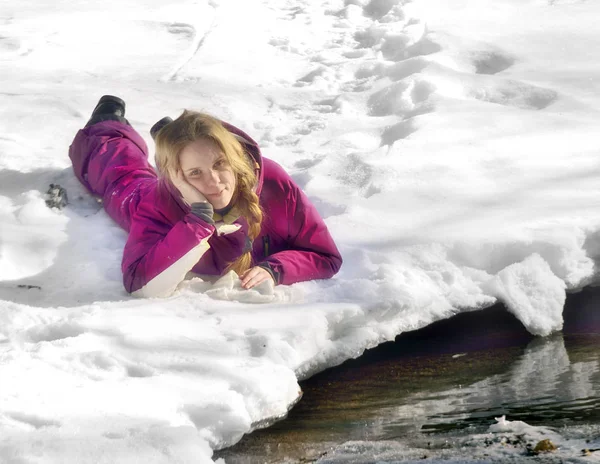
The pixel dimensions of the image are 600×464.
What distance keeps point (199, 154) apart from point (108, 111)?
1.90 m

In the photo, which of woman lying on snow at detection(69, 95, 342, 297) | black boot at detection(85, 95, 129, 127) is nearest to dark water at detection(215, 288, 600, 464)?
woman lying on snow at detection(69, 95, 342, 297)

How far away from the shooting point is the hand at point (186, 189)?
3.34 metres

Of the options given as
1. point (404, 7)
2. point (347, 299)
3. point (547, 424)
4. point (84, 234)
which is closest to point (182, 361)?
point (347, 299)

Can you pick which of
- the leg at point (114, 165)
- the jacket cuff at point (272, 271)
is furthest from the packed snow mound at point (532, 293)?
the leg at point (114, 165)

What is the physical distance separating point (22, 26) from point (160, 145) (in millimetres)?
4870

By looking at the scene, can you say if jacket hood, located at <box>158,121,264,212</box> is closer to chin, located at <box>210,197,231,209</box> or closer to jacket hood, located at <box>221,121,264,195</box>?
jacket hood, located at <box>221,121,264,195</box>

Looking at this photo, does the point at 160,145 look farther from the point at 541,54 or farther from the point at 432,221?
the point at 541,54

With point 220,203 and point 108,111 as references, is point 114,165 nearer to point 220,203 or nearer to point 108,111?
point 108,111

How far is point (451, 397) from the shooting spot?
9.36 feet

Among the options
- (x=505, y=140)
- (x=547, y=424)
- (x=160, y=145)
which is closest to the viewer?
(x=547, y=424)

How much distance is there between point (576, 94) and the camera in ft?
18.5

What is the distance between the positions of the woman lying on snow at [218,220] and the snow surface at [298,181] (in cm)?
12

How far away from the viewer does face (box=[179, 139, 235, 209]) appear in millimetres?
3320

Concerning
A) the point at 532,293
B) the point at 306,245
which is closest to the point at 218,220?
the point at 306,245
